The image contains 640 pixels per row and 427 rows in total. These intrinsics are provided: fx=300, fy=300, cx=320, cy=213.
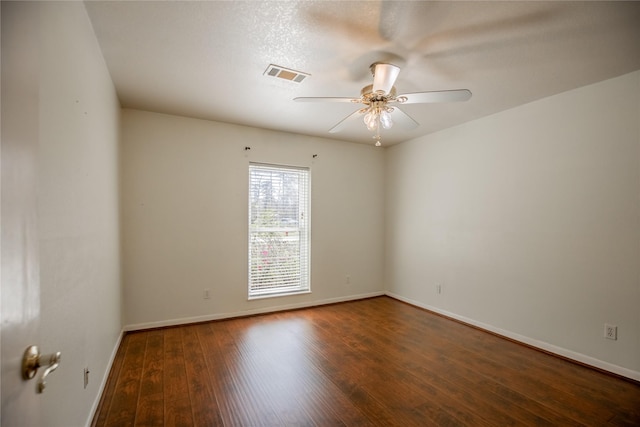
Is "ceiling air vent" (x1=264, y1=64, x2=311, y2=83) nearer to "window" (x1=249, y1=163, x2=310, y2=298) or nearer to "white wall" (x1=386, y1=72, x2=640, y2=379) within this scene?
"window" (x1=249, y1=163, x2=310, y2=298)

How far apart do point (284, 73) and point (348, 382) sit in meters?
2.59

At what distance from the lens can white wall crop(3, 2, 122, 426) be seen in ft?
3.89

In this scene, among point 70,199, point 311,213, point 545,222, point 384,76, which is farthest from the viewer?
point 311,213

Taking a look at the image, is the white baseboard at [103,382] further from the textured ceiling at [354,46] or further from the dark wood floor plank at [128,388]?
the textured ceiling at [354,46]

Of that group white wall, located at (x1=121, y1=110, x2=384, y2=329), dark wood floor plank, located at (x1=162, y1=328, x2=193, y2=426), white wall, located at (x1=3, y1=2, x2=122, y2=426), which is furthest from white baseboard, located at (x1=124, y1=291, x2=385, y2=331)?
white wall, located at (x1=3, y1=2, x2=122, y2=426)

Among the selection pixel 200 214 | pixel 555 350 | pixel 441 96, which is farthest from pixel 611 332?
pixel 200 214

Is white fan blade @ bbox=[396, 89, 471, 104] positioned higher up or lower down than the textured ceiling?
Answer: lower down

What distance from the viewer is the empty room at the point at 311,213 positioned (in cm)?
144

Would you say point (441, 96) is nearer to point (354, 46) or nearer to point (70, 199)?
point (354, 46)

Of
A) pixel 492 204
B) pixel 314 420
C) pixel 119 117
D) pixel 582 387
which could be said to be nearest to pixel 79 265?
pixel 314 420

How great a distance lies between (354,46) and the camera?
6.98 feet

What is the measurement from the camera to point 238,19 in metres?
1.87

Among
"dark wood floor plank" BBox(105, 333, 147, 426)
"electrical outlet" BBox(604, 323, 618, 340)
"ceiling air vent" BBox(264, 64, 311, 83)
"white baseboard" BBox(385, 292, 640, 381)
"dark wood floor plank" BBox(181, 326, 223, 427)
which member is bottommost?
"dark wood floor plank" BBox(181, 326, 223, 427)

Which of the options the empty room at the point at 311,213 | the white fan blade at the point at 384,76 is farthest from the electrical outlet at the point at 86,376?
the white fan blade at the point at 384,76
